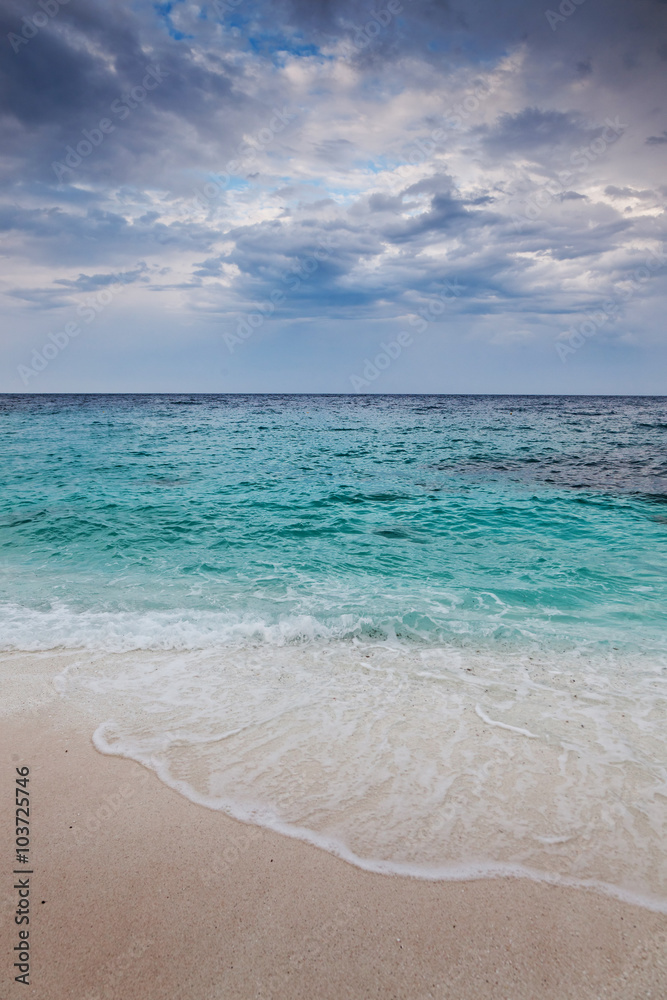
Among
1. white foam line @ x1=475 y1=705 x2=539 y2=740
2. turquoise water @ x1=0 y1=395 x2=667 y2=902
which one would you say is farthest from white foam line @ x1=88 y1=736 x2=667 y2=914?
white foam line @ x1=475 y1=705 x2=539 y2=740

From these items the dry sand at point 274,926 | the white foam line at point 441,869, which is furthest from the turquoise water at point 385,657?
the dry sand at point 274,926

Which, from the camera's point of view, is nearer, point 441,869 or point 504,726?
point 441,869

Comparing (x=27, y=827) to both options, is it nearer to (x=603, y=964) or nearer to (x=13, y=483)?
(x=603, y=964)

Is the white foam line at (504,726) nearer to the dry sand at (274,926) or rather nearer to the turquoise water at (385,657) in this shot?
the turquoise water at (385,657)

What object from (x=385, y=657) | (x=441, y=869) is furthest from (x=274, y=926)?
(x=385, y=657)

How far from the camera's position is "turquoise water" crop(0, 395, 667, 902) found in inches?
148

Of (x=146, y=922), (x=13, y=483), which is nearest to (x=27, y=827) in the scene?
(x=146, y=922)

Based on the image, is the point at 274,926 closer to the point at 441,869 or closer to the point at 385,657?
the point at 441,869

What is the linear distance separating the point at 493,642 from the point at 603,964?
4.30 m

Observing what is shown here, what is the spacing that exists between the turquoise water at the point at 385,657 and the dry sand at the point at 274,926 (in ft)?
0.78

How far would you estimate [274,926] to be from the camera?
2.89 meters

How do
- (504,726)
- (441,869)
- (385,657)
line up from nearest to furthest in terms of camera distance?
(441,869)
(504,726)
(385,657)

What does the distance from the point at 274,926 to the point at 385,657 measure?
3724 mm

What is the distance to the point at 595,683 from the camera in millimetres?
5777
